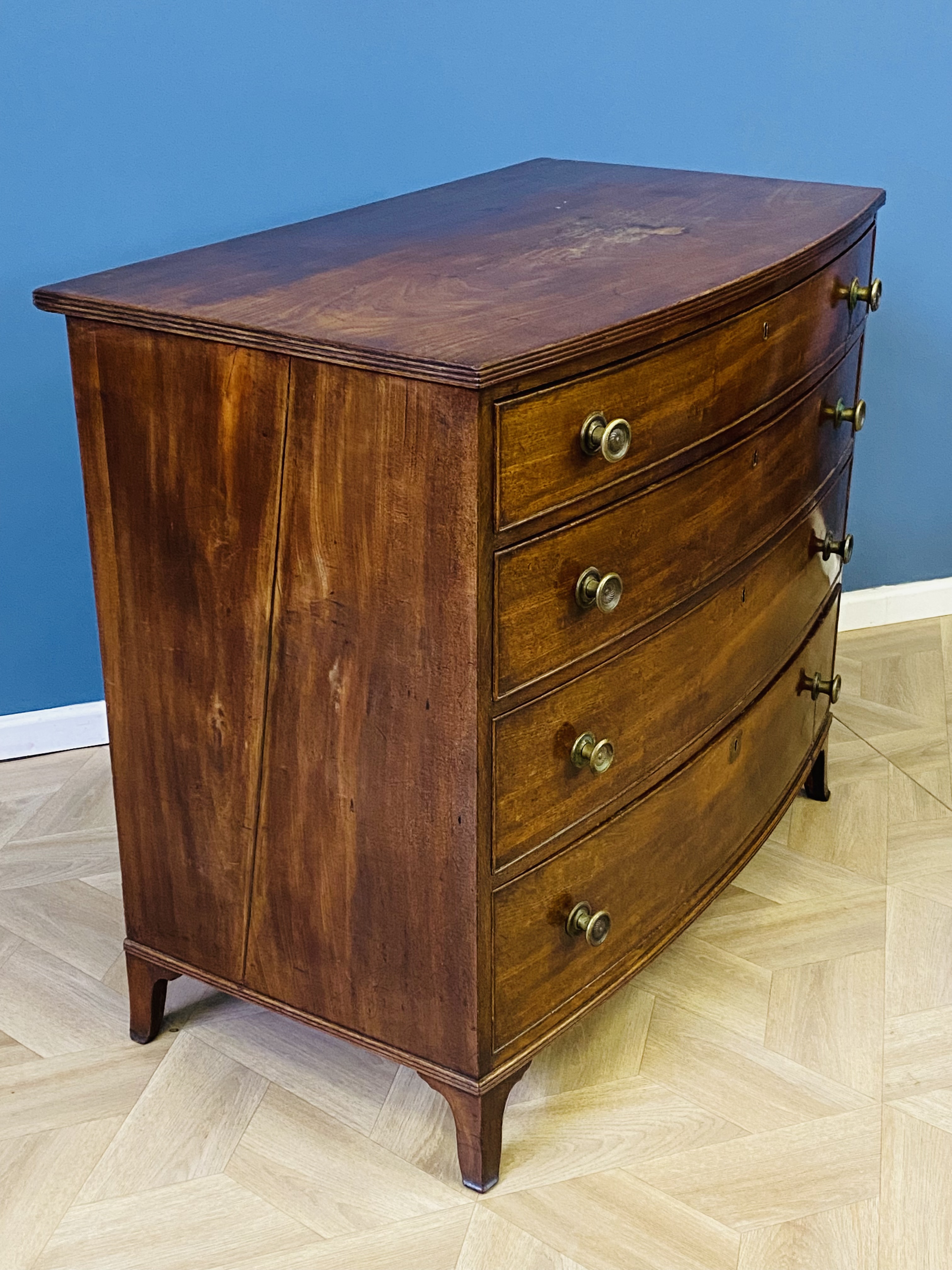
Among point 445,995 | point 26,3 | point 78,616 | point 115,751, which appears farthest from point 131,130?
point 445,995

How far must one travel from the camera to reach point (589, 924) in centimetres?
171

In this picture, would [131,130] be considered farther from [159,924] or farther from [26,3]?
[159,924]

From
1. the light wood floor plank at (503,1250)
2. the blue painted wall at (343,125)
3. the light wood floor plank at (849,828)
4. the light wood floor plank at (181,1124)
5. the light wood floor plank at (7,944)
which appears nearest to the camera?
the light wood floor plank at (503,1250)

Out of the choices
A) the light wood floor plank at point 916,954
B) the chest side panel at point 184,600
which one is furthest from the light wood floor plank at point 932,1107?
the chest side panel at point 184,600

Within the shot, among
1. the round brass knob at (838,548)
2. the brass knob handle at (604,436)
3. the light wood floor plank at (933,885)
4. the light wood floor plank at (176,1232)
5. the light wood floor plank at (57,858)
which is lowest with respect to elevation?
the light wood floor plank at (176,1232)

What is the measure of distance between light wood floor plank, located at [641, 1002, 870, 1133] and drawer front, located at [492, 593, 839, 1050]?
0.16 meters

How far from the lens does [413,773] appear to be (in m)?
1.54

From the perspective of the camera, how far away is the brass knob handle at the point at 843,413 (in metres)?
2.04

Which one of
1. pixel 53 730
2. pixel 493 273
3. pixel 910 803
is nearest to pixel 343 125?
pixel 493 273

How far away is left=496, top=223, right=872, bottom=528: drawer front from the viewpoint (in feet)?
4.58

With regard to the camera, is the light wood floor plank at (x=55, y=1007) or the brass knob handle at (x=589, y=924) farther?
the light wood floor plank at (x=55, y=1007)

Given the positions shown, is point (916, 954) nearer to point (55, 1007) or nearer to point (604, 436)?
point (604, 436)

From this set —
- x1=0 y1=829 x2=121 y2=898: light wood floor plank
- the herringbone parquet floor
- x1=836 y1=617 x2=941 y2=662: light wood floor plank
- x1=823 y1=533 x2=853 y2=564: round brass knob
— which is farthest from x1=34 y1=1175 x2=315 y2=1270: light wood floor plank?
x1=836 y1=617 x2=941 y2=662: light wood floor plank

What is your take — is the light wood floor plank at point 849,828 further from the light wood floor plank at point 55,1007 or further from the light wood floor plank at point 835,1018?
the light wood floor plank at point 55,1007
